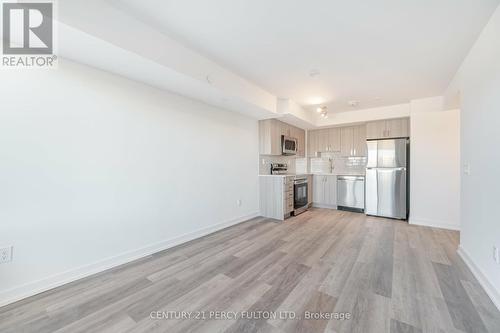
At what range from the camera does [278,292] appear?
1866mm

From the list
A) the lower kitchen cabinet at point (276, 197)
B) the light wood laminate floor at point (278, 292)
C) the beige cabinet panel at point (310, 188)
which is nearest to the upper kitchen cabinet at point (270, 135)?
the lower kitchen cabinet at point (276, 197)

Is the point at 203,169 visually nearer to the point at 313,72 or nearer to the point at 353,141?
the point at 313,72

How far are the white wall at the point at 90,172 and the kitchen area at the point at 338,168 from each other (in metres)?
1.61

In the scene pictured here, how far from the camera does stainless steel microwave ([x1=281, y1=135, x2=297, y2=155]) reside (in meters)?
4.90

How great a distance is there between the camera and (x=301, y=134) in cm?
582

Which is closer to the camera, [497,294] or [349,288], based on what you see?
[497,294]

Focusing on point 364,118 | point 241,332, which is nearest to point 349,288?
point 241,332

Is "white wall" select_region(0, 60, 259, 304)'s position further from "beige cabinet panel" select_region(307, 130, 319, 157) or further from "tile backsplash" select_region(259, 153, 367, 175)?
"beige cabinet panel" select_region(307, 130, 319, 157)

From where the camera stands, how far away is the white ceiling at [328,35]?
1752 millimetres

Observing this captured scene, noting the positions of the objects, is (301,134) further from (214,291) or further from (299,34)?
(214,291)

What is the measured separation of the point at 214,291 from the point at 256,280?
0.43m

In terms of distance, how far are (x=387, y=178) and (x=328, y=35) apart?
3572mm

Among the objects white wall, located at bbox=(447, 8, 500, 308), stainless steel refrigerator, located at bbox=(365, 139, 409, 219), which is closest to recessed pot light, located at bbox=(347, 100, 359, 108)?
stainless steel refrigerator, located at bbox=(365, 139, 409, 219)

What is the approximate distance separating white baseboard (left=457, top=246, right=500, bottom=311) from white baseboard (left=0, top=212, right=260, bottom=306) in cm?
331
